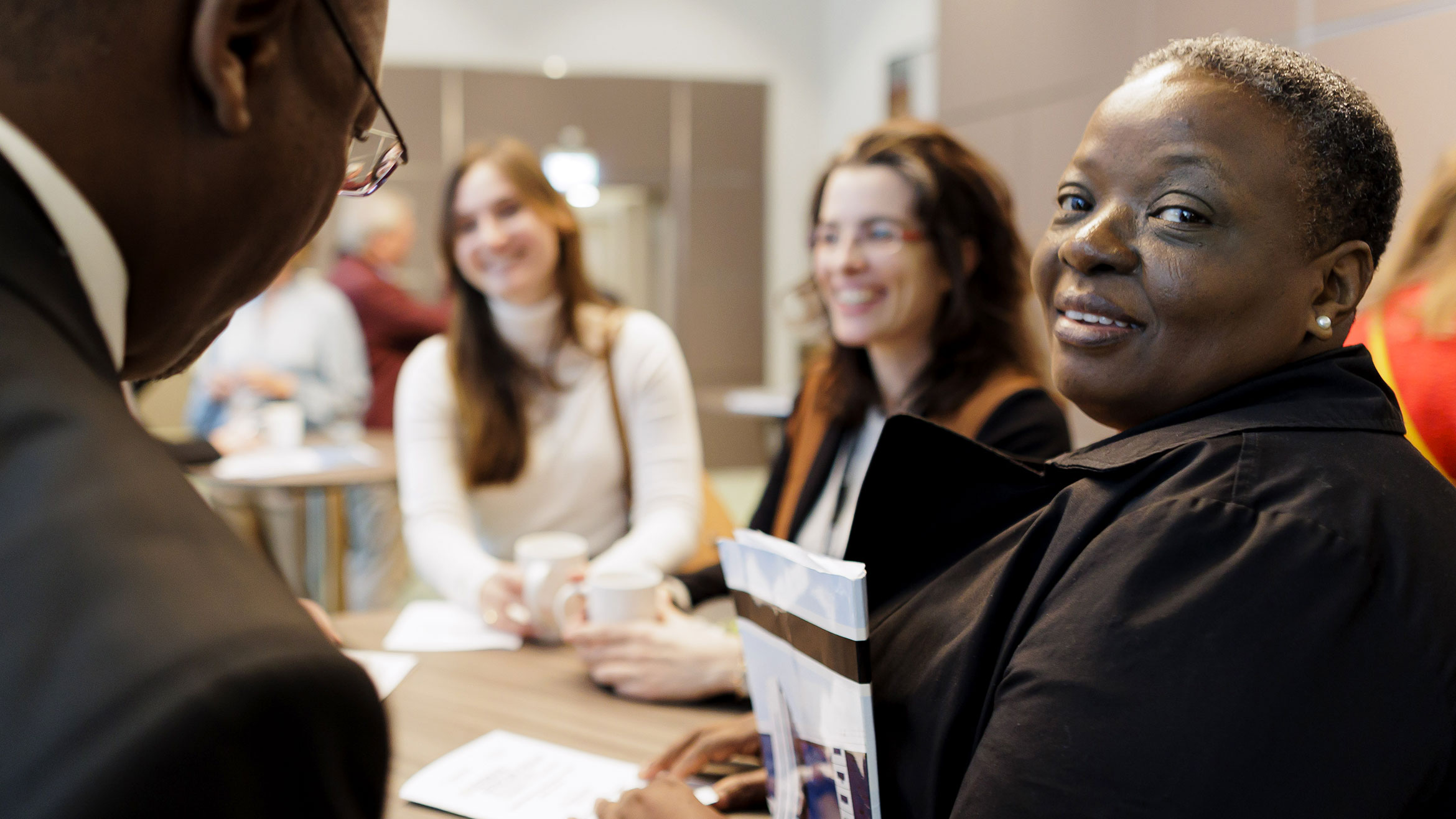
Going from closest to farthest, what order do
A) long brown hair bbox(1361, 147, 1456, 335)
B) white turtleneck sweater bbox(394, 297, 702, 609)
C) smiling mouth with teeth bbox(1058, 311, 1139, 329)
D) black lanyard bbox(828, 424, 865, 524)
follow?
smiling mouth with teeth bbox(1058, 311, 1139, 329)
long brown hair bbox(1361, 147, 1456, 335)
black lanyard bbox(828, 424, 865, 524)
white turtleneck sweater bbox(394, 297, 702, 609)

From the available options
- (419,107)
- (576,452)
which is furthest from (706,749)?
(419,107)

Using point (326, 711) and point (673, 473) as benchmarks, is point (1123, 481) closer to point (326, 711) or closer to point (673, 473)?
point (326, 711)

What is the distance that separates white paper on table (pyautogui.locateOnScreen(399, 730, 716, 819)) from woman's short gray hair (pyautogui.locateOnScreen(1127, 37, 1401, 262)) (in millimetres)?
791

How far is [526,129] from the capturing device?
6703 mm

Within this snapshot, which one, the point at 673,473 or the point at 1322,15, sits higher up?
the point at 1322,15

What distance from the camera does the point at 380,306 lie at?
433 centimetres

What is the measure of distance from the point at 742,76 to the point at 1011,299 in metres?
5.89

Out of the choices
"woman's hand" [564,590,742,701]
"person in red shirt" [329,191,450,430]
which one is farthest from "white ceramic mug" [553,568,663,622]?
"person in red shirt" [329,191,450,430]

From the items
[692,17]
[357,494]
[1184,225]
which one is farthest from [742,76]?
[1184,225]

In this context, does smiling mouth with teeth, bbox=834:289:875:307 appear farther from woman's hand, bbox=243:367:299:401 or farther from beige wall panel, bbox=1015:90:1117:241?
woman's hand, bbox=243:367:299:401

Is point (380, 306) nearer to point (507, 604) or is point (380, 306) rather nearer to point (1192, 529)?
point (507, 604)

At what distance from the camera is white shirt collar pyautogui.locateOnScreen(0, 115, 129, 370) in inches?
16.7

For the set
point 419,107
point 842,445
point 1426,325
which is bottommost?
point 842,445

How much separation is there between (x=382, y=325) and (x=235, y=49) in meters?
4.05
